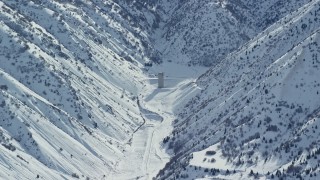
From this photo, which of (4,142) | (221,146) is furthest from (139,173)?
(4,142)

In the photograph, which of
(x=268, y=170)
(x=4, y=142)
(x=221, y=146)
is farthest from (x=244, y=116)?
(x=4, y=142)

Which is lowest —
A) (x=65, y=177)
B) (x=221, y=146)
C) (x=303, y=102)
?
(x=65, y=177)

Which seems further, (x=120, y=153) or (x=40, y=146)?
(x=120, y=153)

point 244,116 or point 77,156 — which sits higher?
point 244,116

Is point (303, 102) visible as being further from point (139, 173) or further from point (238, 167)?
point (139, 173)

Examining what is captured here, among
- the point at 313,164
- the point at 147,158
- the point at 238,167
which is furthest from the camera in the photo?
the point at 147,158

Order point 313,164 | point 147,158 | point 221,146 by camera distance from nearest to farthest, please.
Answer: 1. point 313,164
2. point 221,146
3. point 147,158
